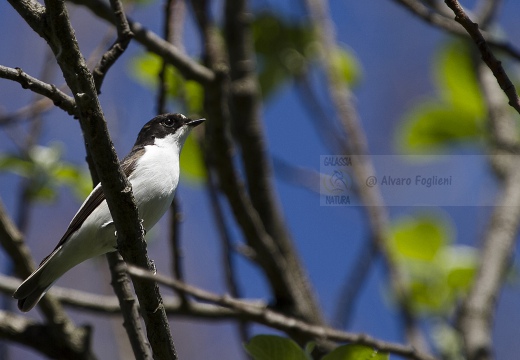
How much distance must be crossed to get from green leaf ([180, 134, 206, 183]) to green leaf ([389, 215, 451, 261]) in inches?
53.1

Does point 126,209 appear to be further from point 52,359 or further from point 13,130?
point 13,130

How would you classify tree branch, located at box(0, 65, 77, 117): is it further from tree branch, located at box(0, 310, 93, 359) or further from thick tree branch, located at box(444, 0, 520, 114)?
tree branch, located at box(0, 310, 93, 359)

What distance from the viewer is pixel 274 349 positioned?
2268 mm

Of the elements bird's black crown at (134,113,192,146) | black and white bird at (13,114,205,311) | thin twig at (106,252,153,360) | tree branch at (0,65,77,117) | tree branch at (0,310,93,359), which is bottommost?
tree branch at (0,310,93,359)

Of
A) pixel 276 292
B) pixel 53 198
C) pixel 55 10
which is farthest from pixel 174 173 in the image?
pixel 55 10

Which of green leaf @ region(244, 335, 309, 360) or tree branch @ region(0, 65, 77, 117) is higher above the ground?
tree branch @ region(0, 65, 77, 117)

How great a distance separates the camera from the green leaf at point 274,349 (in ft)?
7.39

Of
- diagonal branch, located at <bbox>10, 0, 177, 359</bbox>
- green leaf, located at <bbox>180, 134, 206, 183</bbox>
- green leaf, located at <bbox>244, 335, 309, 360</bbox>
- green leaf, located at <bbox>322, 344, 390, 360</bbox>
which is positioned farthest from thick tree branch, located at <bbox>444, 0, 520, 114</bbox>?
green leaf, located at <bbox>180, 134, 206, 183</bbox>

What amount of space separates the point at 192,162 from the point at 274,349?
8.42 ft

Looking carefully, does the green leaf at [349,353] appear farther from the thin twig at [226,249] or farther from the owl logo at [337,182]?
the owl logo at [337,182]

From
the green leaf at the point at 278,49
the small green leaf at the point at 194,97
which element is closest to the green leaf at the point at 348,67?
the green leaf at the point at 278,49

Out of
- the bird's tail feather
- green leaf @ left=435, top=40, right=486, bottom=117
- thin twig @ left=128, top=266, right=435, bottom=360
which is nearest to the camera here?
thin twig @ left=128, top=266, right=435, bottom=360

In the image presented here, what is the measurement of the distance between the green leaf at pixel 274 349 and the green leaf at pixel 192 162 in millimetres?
2502

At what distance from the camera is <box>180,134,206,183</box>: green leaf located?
4.66 meters
